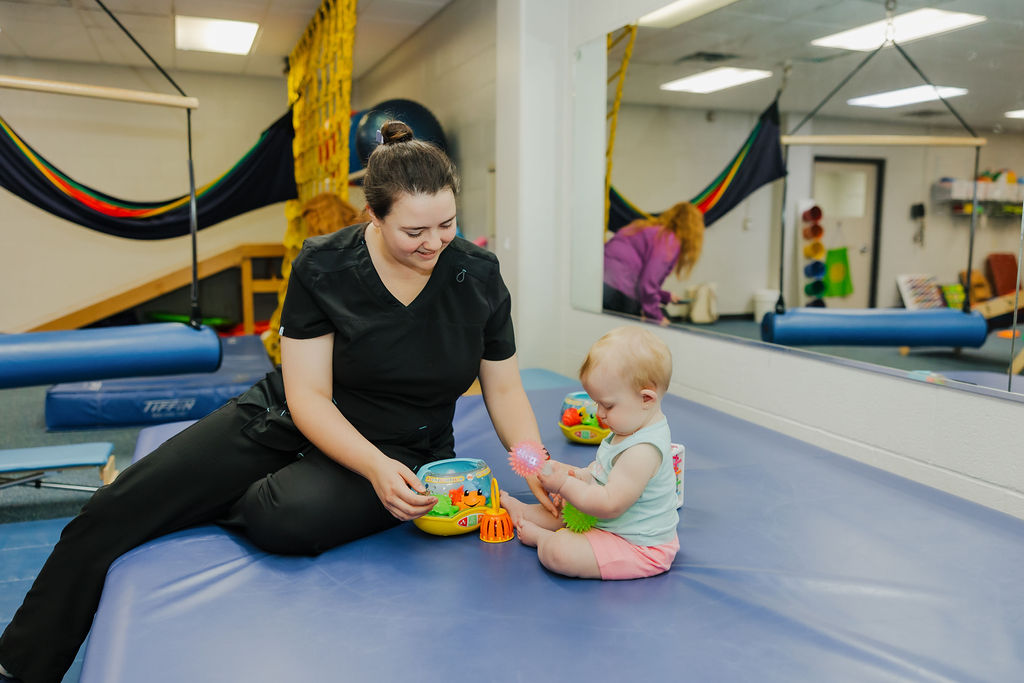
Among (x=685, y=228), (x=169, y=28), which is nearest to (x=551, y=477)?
(x=685, y=228)

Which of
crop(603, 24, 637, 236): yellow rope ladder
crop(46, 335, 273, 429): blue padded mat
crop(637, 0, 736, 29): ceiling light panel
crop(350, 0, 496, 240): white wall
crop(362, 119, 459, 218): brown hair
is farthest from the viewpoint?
crop(350, 0, 496, 240): white wall

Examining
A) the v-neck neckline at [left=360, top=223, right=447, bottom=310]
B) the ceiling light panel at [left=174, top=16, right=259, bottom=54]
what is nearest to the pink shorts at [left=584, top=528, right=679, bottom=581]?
the v-neck neckline at [left=360, top=223, right=447, bottom=310]

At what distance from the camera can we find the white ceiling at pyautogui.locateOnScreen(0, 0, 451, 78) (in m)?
4.42

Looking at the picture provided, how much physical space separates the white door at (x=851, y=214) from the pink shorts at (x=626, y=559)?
1.17 metres

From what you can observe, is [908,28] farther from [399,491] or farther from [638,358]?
[399,491]

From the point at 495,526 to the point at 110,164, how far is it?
19.1 ft

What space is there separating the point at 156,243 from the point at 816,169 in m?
5.51

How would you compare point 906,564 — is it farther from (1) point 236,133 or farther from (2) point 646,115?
(1) point 236,133

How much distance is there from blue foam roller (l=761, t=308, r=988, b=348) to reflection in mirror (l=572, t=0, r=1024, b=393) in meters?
0.02

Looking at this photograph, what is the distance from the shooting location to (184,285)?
6.08m

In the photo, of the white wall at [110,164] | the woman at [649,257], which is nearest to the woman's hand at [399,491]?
the woman at [649,257]

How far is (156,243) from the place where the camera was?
6156mm

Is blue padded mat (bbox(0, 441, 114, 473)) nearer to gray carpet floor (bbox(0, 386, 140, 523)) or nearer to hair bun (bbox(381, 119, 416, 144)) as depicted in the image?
gray carpet floor (bbox(0, 386, 140, 523))

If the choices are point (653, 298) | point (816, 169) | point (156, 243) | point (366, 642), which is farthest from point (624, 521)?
point (156, 243)
